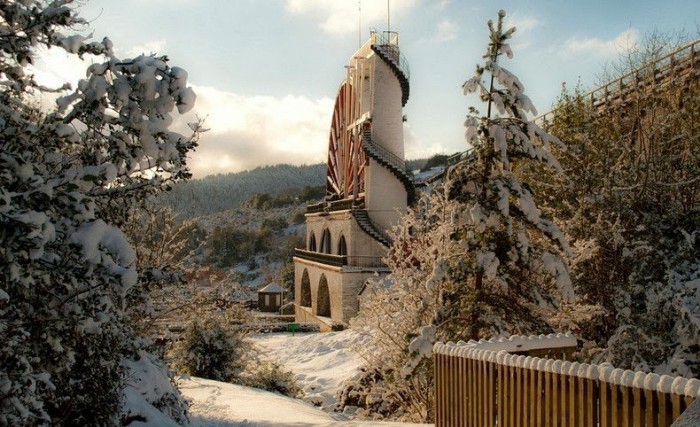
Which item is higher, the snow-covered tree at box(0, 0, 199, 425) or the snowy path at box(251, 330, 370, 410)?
the snow-covered tree at box(0, 0, 199, 425)

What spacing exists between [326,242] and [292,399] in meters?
26.3

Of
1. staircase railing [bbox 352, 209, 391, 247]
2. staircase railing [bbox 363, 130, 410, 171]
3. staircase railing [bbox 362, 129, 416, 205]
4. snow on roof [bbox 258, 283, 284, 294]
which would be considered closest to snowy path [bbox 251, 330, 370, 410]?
staircase railing [bbox 352, 209, 391, 247]

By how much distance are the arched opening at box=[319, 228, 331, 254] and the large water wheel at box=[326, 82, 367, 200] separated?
3.14 metres

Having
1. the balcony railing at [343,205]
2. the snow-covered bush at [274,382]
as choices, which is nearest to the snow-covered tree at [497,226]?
the snow-covered bush at [274,382]

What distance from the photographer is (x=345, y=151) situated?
1620 inches

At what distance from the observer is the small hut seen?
44.6 m

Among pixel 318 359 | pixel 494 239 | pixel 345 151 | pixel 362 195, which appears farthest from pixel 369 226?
pixel 494 239

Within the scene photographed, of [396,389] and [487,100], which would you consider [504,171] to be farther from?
[396,389]

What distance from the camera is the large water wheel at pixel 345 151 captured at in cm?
3700

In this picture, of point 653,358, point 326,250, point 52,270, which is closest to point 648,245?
point 653,358

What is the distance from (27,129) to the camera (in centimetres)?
388

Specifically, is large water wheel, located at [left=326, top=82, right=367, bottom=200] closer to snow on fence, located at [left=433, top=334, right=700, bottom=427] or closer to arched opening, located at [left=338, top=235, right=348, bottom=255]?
arched opening, located at [left=338, top=235, right=348, bottom=255]

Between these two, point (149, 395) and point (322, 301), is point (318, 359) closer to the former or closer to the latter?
point (149, 395)

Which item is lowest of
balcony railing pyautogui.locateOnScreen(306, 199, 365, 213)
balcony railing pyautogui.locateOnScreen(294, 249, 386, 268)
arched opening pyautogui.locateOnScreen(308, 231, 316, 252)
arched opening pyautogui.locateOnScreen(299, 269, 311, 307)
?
arched opening pyautogui.locateOnScreen(299, 269, 311, 307)
